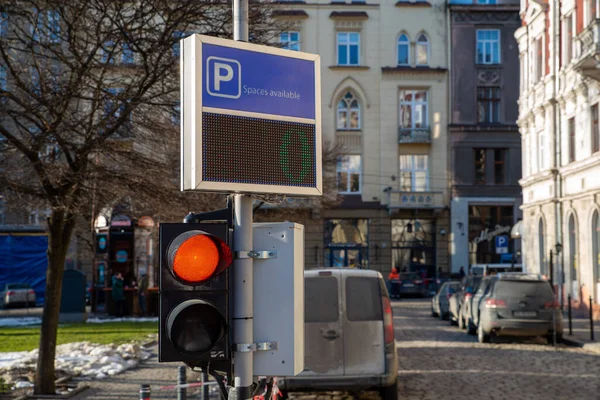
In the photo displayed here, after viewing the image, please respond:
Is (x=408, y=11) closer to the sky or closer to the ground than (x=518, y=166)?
closer to the sky

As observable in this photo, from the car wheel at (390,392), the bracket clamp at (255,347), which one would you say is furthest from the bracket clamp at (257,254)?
the car wheel at (390,392)

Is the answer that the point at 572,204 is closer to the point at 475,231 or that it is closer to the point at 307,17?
the point at 475,231

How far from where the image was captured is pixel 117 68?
13719 mm

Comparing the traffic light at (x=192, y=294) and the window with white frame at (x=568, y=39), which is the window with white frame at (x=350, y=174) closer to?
the window with white frame at (x=568, y=39)

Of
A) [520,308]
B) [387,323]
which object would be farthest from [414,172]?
[387,323]

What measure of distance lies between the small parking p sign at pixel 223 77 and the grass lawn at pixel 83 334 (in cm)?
1653

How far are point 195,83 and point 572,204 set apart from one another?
30.3m

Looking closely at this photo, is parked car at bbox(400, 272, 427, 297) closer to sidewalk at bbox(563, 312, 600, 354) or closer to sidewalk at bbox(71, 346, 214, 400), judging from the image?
sidewalk at bbox(563, 312, 600, 354)

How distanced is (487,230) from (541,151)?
16.3 meters

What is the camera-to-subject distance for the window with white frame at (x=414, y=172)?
54.7m

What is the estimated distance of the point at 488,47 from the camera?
180ft

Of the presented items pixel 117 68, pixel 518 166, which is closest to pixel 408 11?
pixel 518 166

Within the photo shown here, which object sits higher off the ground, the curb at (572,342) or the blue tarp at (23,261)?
the blue tarp at (23,261)

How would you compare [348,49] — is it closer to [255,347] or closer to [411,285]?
[411,285]
